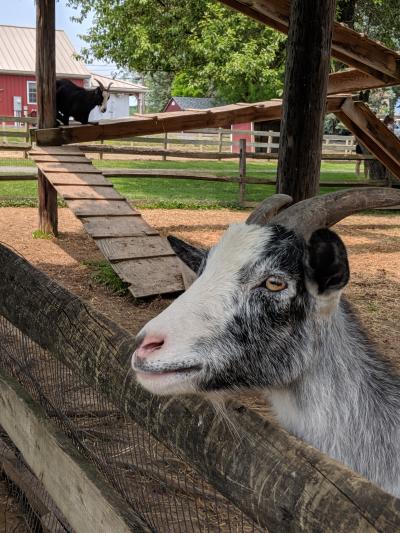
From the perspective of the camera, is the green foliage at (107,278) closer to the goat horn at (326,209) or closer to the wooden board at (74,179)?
the wooden board at (74,179)

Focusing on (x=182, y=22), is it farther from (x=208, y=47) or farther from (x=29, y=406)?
(x=29, y=406)

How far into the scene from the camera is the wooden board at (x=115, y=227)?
7.77 m

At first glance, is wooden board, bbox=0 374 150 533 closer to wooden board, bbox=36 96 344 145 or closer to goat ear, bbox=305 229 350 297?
goat ear, bbox=305 229 350 297

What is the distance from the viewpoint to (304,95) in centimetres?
465

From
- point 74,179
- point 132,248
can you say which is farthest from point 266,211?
point 74,179

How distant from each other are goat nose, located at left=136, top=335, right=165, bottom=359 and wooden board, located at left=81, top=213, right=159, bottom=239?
5841 mm

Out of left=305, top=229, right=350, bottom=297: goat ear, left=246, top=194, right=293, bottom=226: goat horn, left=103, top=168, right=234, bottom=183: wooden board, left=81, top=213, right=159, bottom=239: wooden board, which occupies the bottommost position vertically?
left=81, top=213, right=159, bottom=239: wooden board

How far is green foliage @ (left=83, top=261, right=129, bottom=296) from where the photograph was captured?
7449 millimetres

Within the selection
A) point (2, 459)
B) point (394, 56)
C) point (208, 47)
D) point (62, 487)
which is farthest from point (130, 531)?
point (208, 47)

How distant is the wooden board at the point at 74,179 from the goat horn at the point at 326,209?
22.7ft

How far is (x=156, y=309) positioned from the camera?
670 centimetres

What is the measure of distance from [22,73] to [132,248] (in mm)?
41398

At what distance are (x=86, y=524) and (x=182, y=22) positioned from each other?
20702 mm

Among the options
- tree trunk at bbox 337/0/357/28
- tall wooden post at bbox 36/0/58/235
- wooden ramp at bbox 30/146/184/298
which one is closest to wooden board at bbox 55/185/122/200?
wooden ramp at bbox 30/146/184/298
